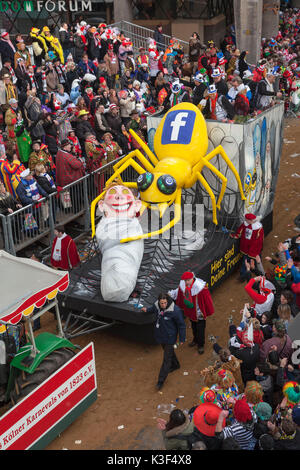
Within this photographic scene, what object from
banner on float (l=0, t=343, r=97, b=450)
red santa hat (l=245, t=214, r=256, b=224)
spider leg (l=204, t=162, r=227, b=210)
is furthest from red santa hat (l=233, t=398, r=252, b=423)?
spider leg (l=204, t=162, r=227, b=210)

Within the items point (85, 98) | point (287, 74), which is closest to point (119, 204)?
point (85, 98)

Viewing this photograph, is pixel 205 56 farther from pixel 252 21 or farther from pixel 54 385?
pixel 54 385

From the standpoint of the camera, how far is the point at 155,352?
9656mm

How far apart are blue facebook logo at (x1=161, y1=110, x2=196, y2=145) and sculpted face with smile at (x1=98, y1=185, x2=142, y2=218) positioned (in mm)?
1832

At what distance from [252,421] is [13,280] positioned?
326 cm

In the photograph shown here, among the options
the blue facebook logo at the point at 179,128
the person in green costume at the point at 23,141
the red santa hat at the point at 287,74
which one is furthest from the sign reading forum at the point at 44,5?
the blue facebook logo at the point at 179,128

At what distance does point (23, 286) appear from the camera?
7316mm

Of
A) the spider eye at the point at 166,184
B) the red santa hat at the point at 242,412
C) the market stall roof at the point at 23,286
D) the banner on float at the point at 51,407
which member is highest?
the spider eye at the point at 166,184

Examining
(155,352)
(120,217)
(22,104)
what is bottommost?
(155,352)

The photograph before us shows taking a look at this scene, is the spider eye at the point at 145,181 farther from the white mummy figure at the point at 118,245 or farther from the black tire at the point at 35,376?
the black tire at the point at 35,376

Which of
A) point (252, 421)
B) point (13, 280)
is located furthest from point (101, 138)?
point (252, 421)

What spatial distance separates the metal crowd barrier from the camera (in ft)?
37.0

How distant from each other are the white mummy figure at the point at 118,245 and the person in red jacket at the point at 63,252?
2.25ft

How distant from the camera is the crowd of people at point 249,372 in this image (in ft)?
22.0
